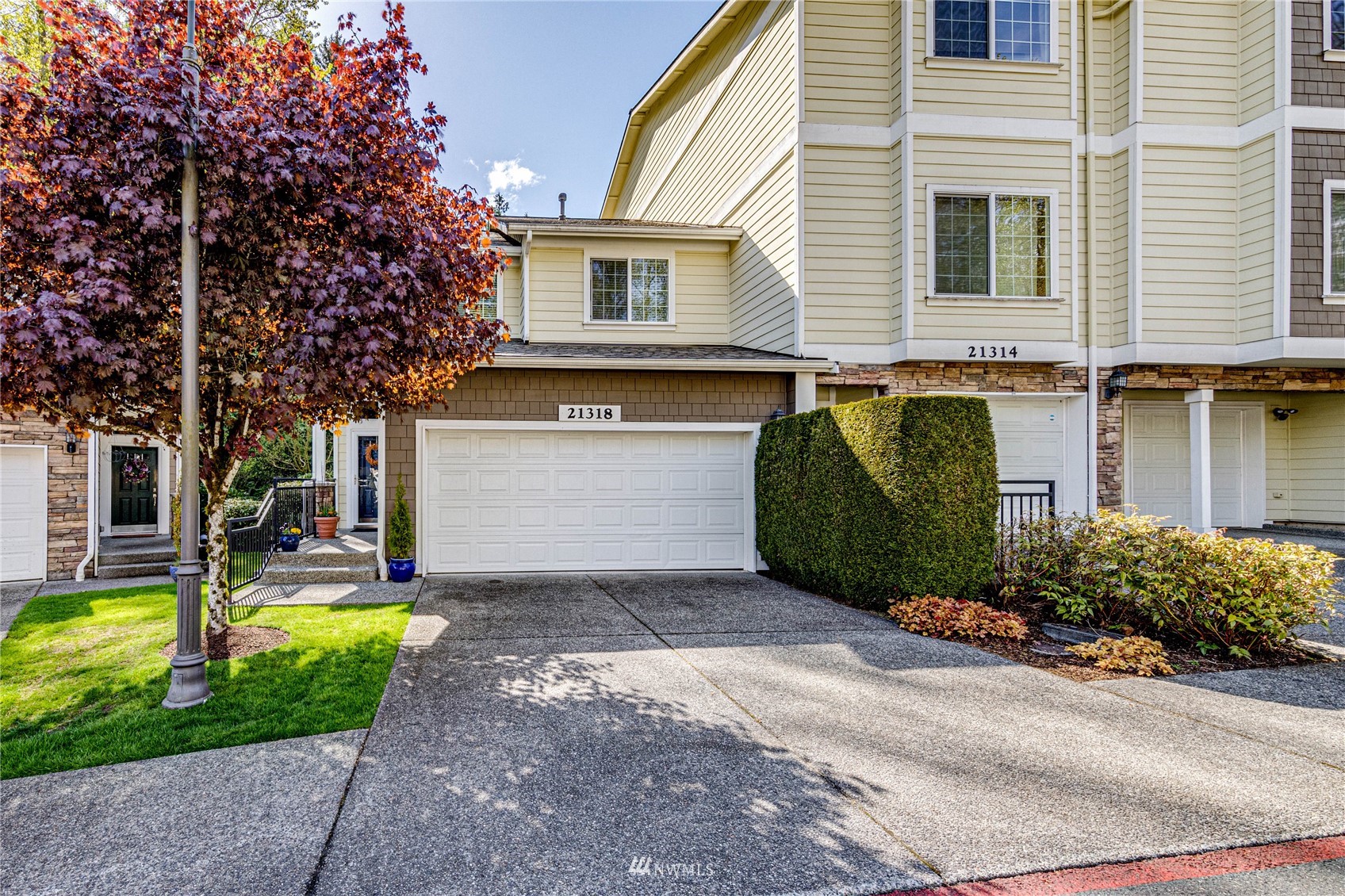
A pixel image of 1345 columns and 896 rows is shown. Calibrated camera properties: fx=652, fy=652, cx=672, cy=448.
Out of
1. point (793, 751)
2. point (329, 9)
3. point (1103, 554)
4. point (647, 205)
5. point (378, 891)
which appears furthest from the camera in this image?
point (647, 205)

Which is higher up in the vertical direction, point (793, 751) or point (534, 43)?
point (534, 43)

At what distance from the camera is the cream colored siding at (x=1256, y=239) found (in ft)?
31.1

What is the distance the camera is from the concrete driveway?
274 centimetres

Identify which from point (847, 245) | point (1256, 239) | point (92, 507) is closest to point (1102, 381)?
point (1256, 239)

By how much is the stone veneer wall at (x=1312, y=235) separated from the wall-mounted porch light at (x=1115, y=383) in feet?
7.17

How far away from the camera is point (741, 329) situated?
11484 mm

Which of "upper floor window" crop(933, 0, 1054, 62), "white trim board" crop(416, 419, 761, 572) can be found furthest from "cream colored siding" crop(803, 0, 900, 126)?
"white trim board" crop(416, 419, 761, 572)

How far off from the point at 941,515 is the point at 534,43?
1046cm

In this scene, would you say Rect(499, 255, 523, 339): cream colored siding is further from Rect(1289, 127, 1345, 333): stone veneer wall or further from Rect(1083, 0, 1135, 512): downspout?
Rect(1289, 127, 1345, 333): stone veneer wall

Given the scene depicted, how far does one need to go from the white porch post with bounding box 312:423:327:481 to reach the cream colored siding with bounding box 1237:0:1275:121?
17059mm

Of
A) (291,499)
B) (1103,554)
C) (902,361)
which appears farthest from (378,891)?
(291,499)

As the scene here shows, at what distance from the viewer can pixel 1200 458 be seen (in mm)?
10188

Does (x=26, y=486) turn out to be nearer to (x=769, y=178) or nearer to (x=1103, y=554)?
(x=769, y=178)

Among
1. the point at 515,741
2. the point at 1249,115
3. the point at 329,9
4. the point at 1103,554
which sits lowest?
the point at 515,741
